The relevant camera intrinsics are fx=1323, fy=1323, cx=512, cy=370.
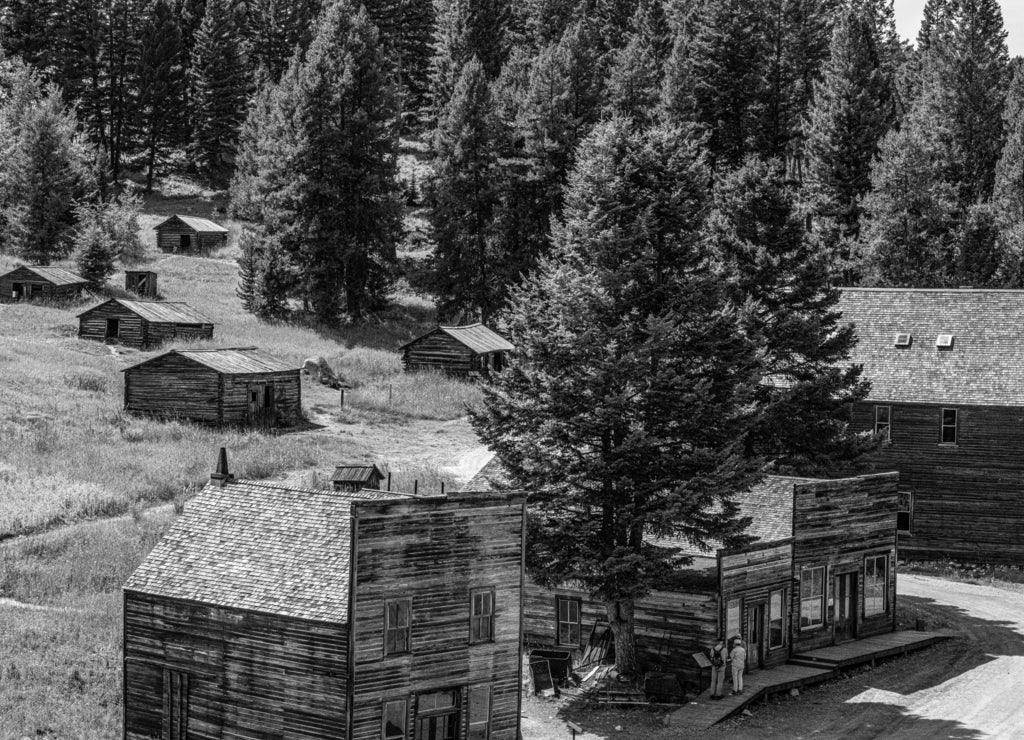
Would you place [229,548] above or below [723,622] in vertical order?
above

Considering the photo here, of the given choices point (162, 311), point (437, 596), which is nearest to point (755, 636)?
Answer: point (437, 596)

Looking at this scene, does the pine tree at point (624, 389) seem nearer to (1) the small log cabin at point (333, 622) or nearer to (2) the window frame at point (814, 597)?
(2) the window frame at point (814, 597)

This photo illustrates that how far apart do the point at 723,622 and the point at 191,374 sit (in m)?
31.5

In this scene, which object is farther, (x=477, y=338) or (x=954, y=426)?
(x=477, y=338)

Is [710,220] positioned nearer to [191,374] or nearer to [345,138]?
[191,374]

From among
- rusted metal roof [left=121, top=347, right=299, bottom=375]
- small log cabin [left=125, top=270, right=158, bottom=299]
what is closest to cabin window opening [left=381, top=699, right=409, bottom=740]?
rusted metal roof [left=121, top=347, right=299, bottom=375]

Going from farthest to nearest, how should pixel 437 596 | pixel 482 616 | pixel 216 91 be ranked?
1. pixel 216 91
2. pixel 482 616
3. pixel 437 596

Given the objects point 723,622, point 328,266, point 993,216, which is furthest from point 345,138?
point 723,622

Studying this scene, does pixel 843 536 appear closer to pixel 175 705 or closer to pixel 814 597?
pixel 814 597

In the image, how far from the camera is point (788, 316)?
46469 mm

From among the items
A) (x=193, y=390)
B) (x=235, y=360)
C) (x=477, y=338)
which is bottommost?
(x=193, y=390)

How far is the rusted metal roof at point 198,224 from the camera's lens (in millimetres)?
99812

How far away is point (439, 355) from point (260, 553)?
4329cm

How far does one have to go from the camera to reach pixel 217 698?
2891 cm
